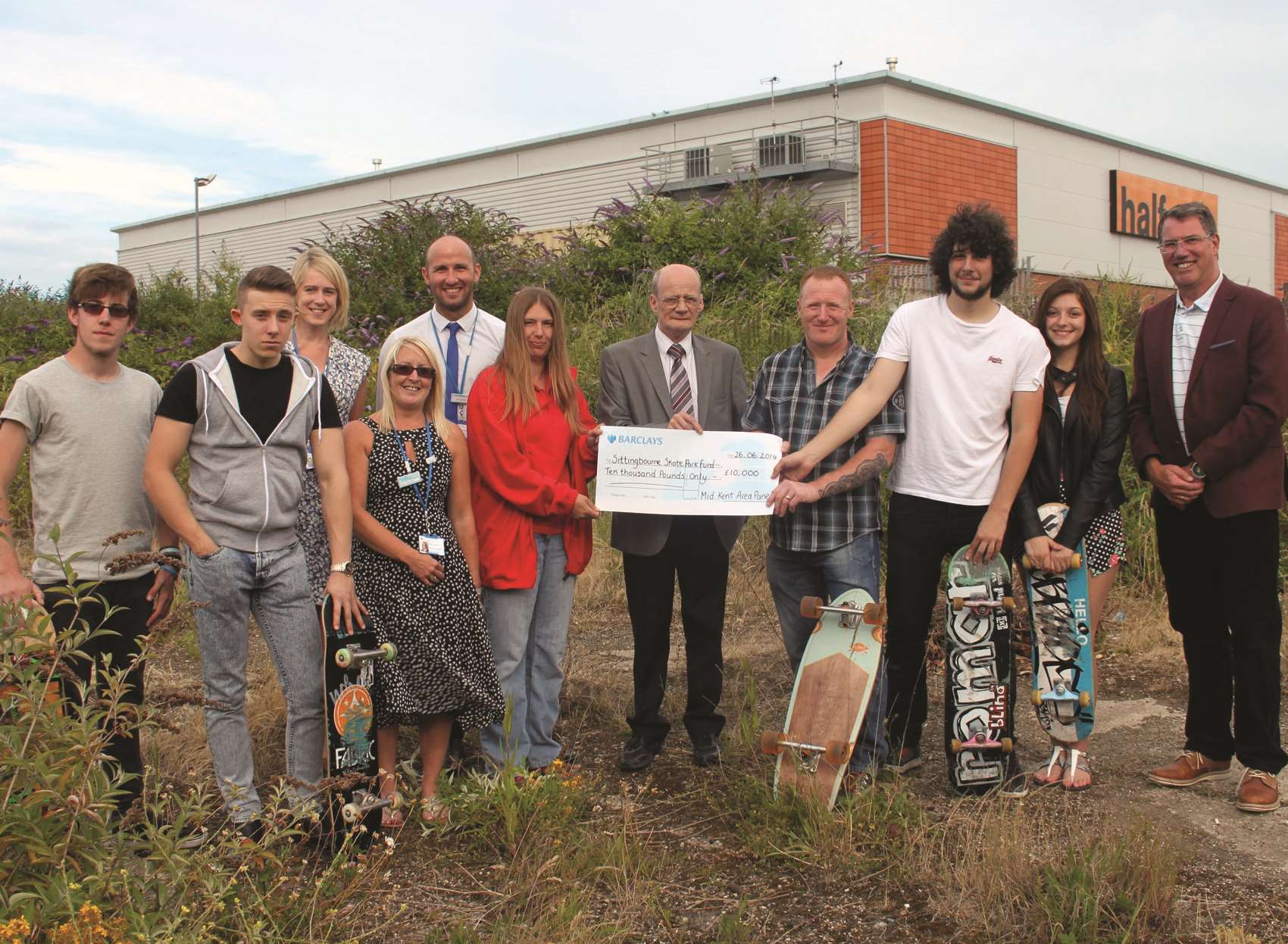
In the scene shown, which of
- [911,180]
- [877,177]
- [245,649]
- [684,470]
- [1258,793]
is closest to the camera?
[245,649]

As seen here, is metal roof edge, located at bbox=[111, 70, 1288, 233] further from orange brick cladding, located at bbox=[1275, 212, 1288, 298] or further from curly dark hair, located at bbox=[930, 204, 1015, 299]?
curly dark hair, located at bbox=[930, 204, 1015, 299]

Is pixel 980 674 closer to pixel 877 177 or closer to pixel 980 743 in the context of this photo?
pixel 980 743

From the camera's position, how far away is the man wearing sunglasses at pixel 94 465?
389 centimetres

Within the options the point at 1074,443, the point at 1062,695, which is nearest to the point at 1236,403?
the point at 1074,443

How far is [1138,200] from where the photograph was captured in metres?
37.7

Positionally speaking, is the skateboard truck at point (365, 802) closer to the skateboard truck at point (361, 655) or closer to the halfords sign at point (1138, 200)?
the skateboard truck at point (361, 655)

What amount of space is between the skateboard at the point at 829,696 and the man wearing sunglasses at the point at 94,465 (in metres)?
2.41

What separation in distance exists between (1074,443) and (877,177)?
25900 millimetres

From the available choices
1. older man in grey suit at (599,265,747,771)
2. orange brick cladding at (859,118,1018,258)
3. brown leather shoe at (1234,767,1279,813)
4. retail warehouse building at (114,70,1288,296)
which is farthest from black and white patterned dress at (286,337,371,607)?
orange brick cladding at (859,118,1018,258)

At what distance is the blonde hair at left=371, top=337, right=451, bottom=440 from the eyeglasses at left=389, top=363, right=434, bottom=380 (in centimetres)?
2

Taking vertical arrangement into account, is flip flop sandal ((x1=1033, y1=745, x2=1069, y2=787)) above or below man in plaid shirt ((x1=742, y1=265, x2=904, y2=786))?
below

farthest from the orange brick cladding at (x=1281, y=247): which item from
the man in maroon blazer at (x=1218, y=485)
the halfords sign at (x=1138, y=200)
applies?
the man in maroon blazer at (x=1218, y=485)

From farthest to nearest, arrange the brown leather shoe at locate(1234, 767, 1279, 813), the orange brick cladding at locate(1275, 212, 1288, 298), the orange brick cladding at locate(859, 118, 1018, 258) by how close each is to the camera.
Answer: the orange brick cladding at locate(1275, 212, 1288, 298) < the orange brick cladding at locate(859, 118, 1018, 258) < the brown leather shoe at locate(1234, 767, 1279, 813)

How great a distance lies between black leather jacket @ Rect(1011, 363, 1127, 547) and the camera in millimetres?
4621
